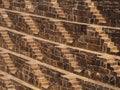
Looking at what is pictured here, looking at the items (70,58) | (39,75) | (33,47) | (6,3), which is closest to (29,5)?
(6,3)

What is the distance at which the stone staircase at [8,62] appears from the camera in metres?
11.5

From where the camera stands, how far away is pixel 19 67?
36.6 feet

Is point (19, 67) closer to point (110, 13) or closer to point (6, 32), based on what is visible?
point (6, 32)

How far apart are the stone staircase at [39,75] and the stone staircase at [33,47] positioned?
1.03ft

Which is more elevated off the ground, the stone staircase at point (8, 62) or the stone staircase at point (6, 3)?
the stone staircase at point (6, 3)

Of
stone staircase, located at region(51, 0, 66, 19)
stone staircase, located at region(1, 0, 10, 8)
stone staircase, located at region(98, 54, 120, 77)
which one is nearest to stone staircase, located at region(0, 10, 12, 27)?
stone staircase, located at region(1, 0, 10, 8)

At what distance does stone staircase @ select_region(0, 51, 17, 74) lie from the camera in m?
11.5

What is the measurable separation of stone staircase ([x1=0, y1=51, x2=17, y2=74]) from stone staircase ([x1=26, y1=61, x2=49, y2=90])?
42.9 inches

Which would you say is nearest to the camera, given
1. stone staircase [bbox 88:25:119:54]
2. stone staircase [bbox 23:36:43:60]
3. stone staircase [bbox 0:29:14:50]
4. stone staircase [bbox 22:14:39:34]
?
stone staircase [bbox 88:25:119:54]

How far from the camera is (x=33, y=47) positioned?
1094 centimetres

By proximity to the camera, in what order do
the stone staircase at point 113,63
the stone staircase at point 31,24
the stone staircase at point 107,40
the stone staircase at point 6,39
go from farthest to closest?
1. the stone staircase at point 6,39
2. the stone staircase at point 31,24
3. the stone staircase at point 107,40
4. the stone staircase at point 113,63

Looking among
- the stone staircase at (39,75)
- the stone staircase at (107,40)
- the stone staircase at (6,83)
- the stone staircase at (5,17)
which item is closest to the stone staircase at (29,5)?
the stone staircase at (5,17)

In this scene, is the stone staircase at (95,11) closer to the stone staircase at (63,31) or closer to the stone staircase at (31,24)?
the stone staircase at (63,31)

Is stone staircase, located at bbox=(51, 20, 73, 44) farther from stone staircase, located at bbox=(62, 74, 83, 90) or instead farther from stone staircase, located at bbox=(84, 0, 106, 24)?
stone staircase, located at bbox=(62, 74, 83, 90)
